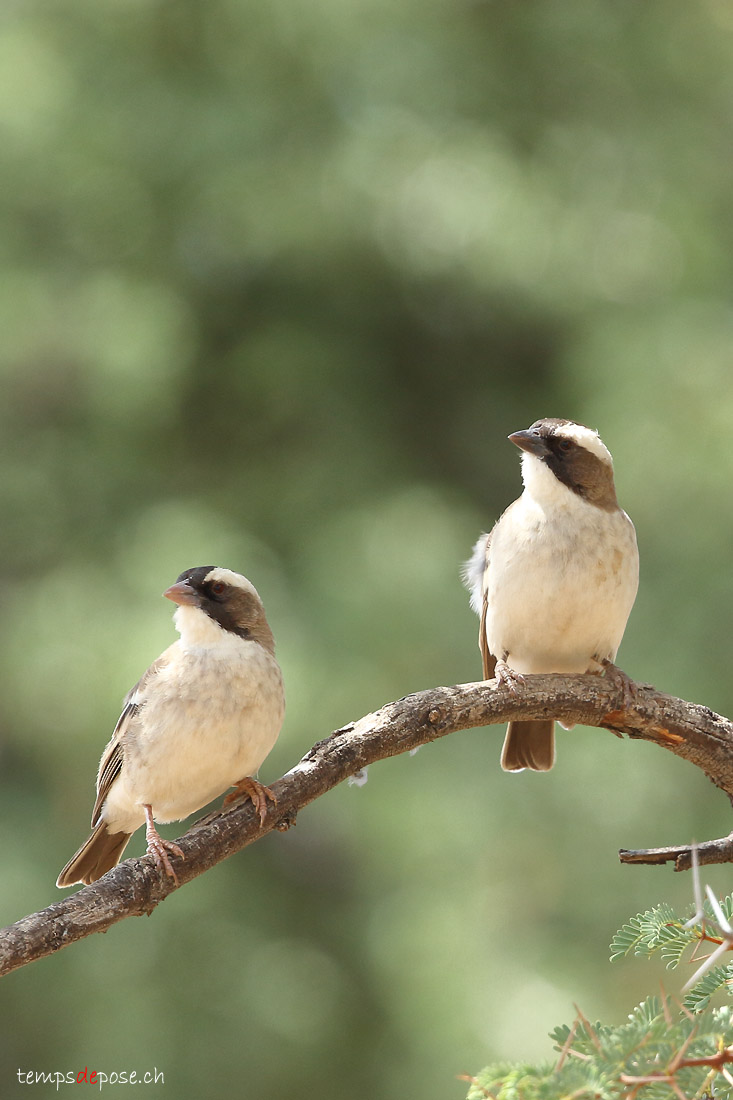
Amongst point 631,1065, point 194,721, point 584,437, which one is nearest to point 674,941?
point 631,1065

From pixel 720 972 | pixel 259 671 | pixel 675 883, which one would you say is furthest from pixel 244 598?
pixel 675 883

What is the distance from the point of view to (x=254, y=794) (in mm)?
2553

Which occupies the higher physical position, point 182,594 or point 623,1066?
point 182,594

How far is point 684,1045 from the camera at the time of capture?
154 cm

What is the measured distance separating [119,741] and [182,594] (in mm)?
433

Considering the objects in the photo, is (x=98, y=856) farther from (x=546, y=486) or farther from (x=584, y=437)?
(x=584, y=437)

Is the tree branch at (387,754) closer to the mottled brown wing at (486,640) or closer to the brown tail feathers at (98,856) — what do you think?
the mottled brown wing at (486,640)

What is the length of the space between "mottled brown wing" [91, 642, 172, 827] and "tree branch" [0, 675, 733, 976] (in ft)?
2.48

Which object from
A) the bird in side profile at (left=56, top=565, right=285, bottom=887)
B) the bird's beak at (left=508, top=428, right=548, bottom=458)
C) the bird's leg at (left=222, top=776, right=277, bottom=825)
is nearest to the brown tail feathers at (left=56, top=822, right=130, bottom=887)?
the bird in side profile at (left=56, top=565, right=285, bottom=887)

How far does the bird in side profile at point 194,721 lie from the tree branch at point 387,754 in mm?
351

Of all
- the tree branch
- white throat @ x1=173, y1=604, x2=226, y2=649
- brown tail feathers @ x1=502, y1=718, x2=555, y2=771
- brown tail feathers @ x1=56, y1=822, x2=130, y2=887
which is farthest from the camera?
brown tail feathers @ x1=502, y1=718, x2=555, y2=771

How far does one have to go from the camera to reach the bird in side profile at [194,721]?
9.59 ft

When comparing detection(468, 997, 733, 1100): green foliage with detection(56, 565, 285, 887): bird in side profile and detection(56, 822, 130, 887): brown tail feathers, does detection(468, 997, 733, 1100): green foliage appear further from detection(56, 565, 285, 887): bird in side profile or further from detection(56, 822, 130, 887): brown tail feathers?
detection(56, 822, 130, 887): brown tail feathers

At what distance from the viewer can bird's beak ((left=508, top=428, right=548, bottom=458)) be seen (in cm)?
333
